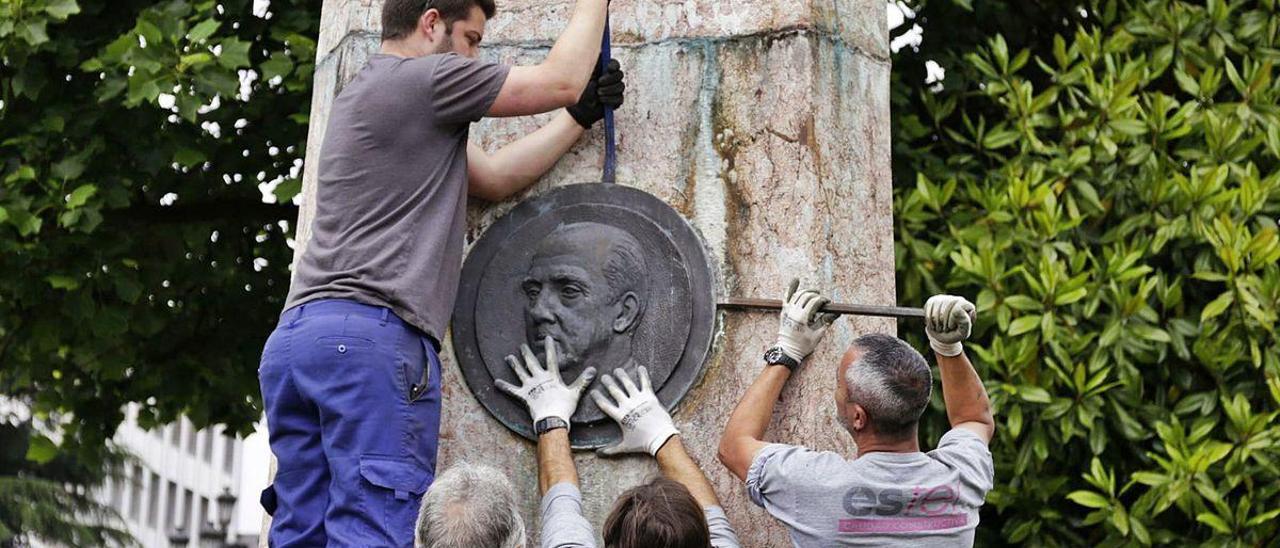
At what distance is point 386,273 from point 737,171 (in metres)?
1.08

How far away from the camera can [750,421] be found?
4988 mm

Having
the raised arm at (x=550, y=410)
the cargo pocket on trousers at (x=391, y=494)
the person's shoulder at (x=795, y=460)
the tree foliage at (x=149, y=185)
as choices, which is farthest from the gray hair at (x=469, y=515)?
the tree foliage at (x=149, y=185)

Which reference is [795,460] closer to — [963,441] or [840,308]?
[963,441]

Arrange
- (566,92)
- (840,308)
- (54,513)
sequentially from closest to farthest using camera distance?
(566,92), (840,308), (54,513)

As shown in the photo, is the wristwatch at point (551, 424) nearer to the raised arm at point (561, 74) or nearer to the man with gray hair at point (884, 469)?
the man with gray hair at point (884, 469)

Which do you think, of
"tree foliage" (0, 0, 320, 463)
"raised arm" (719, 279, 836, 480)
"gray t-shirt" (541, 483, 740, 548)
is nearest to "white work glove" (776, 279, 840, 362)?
"raised arm" (719, 279, 836, 480)

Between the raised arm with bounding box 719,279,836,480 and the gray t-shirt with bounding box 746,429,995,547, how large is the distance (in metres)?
0.24

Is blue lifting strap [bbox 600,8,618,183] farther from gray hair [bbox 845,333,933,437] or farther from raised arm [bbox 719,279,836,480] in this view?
gray hair [bbox 845,333,933,437]

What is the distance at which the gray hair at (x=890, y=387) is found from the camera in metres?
4.58

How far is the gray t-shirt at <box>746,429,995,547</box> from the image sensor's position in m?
4.52

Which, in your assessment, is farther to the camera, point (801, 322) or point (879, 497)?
point (801, 322)

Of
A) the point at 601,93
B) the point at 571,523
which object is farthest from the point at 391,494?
the point at 601,93

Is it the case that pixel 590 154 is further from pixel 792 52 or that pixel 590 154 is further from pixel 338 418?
pixel 338 418

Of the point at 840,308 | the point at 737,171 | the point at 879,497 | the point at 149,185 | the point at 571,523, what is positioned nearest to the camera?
the point at 879,497
